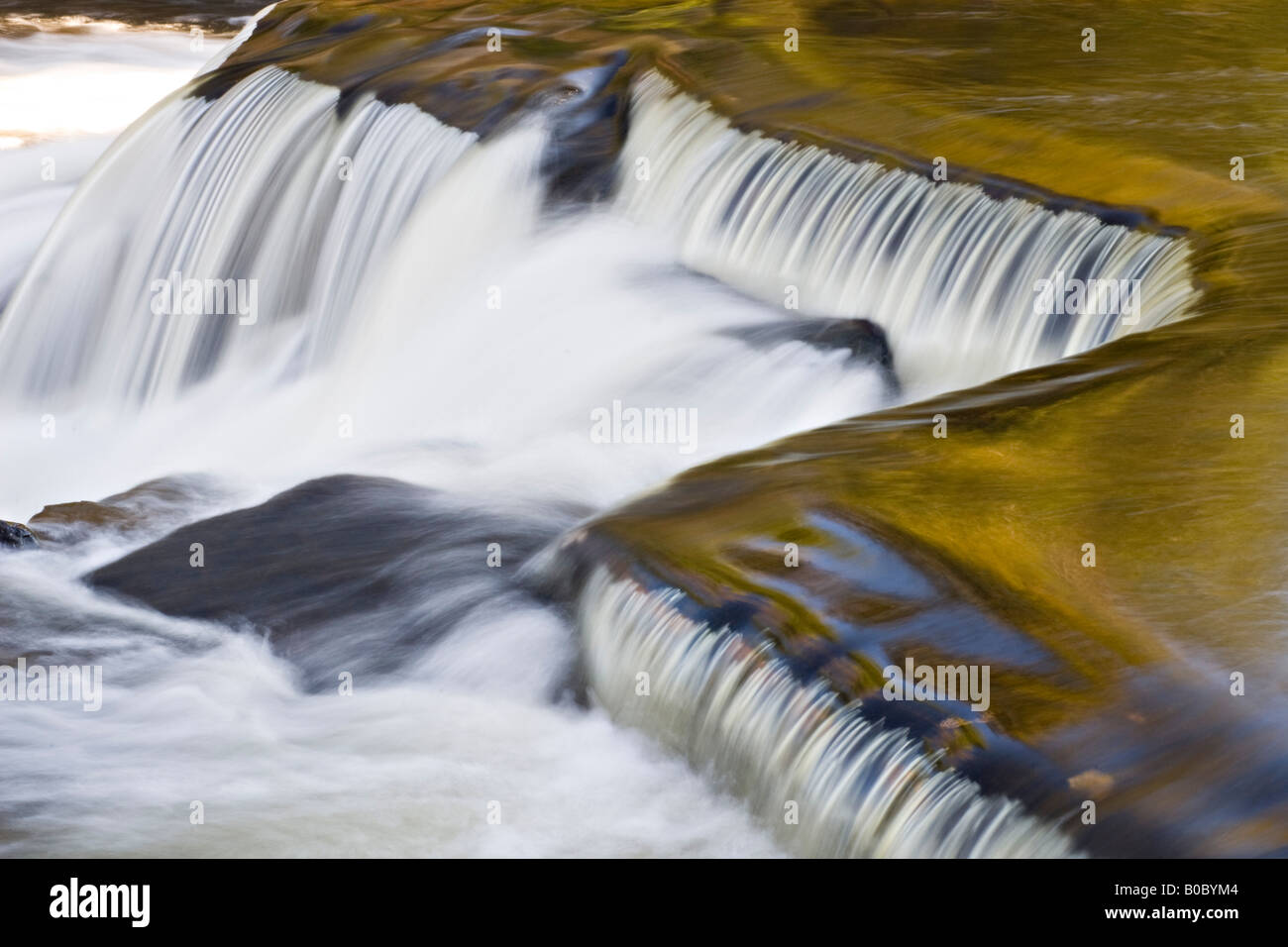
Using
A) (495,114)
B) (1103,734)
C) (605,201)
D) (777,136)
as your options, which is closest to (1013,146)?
(777,136)

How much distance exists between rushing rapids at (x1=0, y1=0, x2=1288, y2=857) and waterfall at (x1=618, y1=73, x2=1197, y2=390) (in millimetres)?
18

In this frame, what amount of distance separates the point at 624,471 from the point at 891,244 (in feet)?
4.57

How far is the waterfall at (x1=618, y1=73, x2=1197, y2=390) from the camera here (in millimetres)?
5973

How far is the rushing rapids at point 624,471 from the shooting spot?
12.0 ft

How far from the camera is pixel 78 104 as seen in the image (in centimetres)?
1302

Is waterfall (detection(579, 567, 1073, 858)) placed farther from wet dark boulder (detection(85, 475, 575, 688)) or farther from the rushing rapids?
wet dark boulder (detection(85, 475, 575, 688))

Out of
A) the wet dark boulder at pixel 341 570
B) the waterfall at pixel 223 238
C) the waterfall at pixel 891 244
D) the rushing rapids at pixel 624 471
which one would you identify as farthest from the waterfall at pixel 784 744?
the waterfall at pixel 223 238

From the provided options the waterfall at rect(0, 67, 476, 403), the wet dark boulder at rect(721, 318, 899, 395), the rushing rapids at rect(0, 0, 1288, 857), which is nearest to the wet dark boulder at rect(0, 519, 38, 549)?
the rushing rapids at rect(0, 0, 1288, 857)

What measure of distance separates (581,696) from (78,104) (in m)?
10.2

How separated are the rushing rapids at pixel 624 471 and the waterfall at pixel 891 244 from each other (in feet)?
0.06

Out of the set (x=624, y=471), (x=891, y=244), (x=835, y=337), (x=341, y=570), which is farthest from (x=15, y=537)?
(x=891, y=244)

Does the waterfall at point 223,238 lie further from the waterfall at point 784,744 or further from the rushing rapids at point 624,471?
the waterfall at point 784,744

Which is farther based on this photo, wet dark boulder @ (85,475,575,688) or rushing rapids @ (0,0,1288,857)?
wet dark boulder @ (85,475,575,688)
